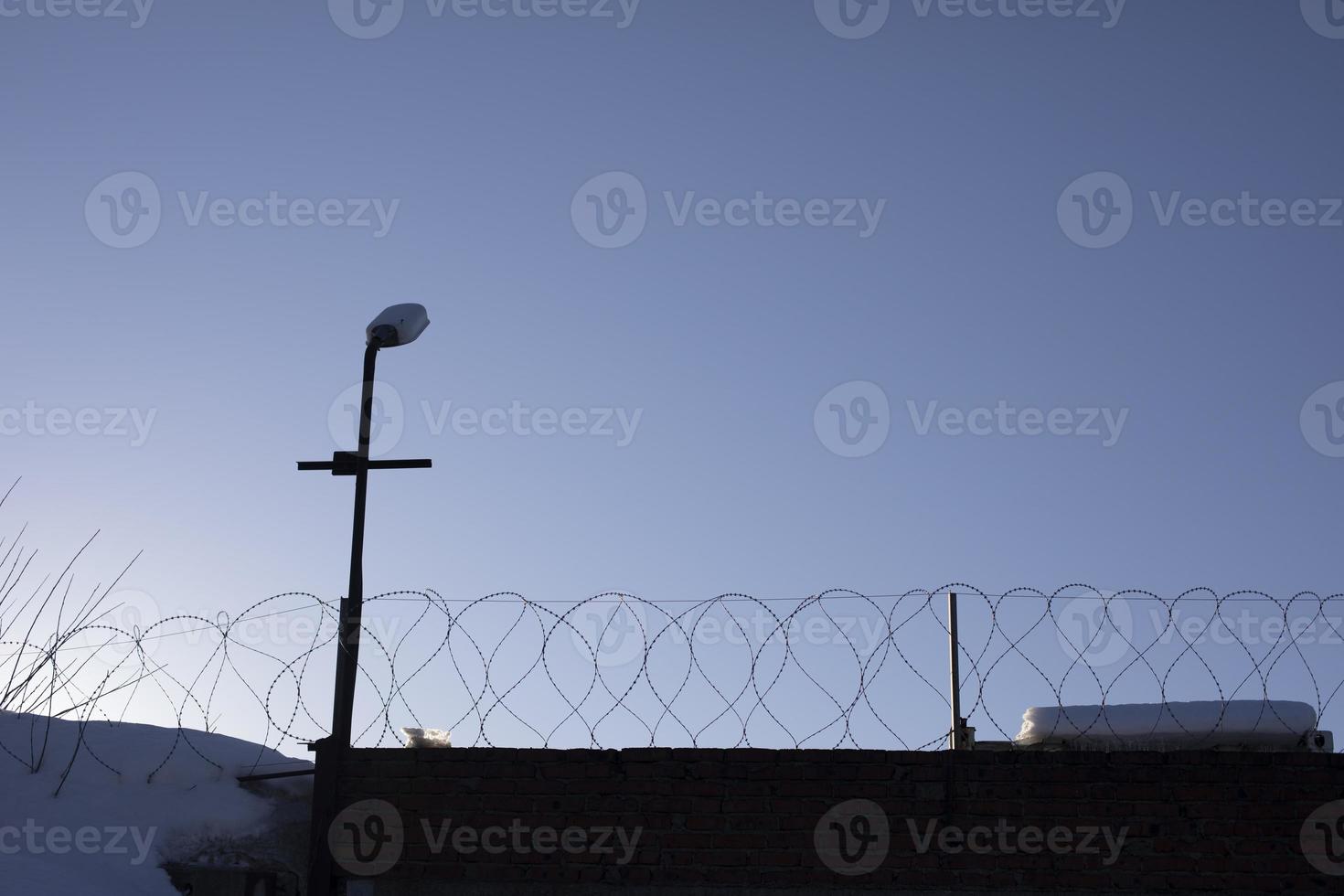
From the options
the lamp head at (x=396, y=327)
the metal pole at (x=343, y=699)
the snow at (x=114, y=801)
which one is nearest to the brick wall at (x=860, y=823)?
the metal pole at (x=343, y=699)

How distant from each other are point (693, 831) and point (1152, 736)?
3155 mm

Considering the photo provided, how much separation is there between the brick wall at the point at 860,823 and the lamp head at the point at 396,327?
9.62 feet

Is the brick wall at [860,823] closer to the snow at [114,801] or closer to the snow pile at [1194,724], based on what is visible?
the snow pile at [1194,724]

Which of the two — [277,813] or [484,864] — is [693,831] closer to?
[484,864]

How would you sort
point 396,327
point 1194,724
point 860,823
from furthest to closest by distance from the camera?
1. point 396,327
2. point 1194,724
3. point 860,823

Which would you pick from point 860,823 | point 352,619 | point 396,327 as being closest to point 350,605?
point 352,619

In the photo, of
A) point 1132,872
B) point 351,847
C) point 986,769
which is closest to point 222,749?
point 351,847

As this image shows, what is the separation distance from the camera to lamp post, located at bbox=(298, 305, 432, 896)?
8.59m

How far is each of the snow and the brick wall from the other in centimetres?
102

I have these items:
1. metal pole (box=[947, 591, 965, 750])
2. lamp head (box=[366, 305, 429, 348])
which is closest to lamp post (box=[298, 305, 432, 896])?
lamp head (box=[366, 305, 429, 348])

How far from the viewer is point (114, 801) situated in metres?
8.93

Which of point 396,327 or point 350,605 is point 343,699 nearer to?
point 350,605

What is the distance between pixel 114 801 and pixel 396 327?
147 inches

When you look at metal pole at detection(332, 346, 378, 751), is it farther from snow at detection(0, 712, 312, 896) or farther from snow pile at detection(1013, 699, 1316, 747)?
snow pile at detection(1013, 699, 1316, 747)
